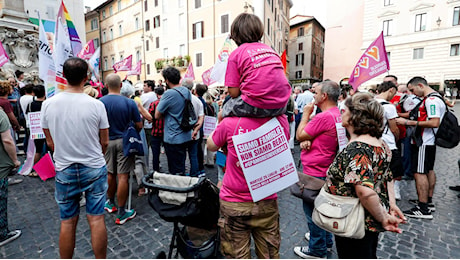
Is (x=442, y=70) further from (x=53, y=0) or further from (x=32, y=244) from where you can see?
(x=53, y=0)

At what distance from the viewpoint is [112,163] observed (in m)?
3.66

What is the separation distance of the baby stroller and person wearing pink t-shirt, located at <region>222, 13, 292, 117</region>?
67 centimetres

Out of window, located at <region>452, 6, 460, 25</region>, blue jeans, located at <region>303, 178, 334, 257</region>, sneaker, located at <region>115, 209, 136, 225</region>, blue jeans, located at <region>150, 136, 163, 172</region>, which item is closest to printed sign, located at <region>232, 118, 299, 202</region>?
blue jeans, located at <region>303, 178, 334, 257</region>

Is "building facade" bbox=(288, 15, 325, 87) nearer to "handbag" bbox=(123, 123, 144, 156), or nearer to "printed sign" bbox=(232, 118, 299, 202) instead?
"handbag" bbox=(123, 123, 144, 156)

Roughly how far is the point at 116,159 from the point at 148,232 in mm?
1116

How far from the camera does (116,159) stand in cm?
369

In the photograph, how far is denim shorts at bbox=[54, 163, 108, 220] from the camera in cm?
233

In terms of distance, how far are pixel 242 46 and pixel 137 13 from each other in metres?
38.2

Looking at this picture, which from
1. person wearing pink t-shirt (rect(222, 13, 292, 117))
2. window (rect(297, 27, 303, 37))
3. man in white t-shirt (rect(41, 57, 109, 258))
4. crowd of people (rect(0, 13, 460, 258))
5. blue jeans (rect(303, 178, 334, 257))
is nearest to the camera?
person wearing pink t-shirt (rect(222, 13, 292, 117))

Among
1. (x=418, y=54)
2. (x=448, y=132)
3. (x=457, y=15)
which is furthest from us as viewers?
(x=418, y=54)

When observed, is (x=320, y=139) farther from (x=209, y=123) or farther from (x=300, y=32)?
(x=300, y=32)

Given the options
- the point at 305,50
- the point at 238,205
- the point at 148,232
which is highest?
the point at 305,50

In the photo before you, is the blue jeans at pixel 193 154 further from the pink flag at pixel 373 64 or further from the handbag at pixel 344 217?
the pink flag at pixel 373 64

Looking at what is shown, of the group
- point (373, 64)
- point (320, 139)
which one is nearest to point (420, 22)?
point (373, 64)
